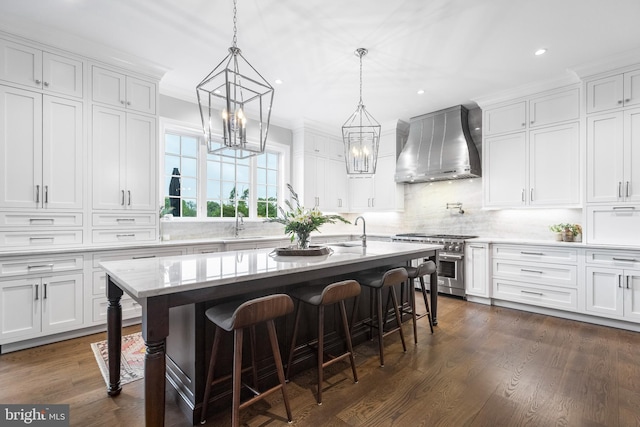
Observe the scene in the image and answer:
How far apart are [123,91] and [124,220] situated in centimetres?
144

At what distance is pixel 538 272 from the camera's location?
13.0 feet

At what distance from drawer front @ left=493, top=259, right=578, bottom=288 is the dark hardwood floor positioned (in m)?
0.71

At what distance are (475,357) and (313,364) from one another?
1429 mm

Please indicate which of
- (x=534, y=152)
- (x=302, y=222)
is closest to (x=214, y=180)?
(x=302, y=222)

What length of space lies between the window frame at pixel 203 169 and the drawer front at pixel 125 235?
42 centimetres

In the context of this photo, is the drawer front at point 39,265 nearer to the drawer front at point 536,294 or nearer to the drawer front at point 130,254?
the drawer front at point 130,254

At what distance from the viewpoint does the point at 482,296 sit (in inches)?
171

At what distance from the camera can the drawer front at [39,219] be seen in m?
2.80

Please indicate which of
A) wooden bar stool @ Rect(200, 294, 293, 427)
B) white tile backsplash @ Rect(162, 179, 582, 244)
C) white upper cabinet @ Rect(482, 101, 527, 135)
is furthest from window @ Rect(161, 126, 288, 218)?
white upper cabinet @ Rect(482, 101, 527, 135)

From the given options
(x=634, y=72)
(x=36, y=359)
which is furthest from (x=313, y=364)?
(x=634, y=72)

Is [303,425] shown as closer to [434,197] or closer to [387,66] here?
[387,66]

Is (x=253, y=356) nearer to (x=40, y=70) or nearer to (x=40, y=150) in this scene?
(x=40, y=150)

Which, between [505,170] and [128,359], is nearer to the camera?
[128,359]

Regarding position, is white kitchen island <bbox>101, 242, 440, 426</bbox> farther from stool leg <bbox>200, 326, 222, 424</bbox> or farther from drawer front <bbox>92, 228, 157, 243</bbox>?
drawer front <bbox>92, 228, 157, 243</bbox>
